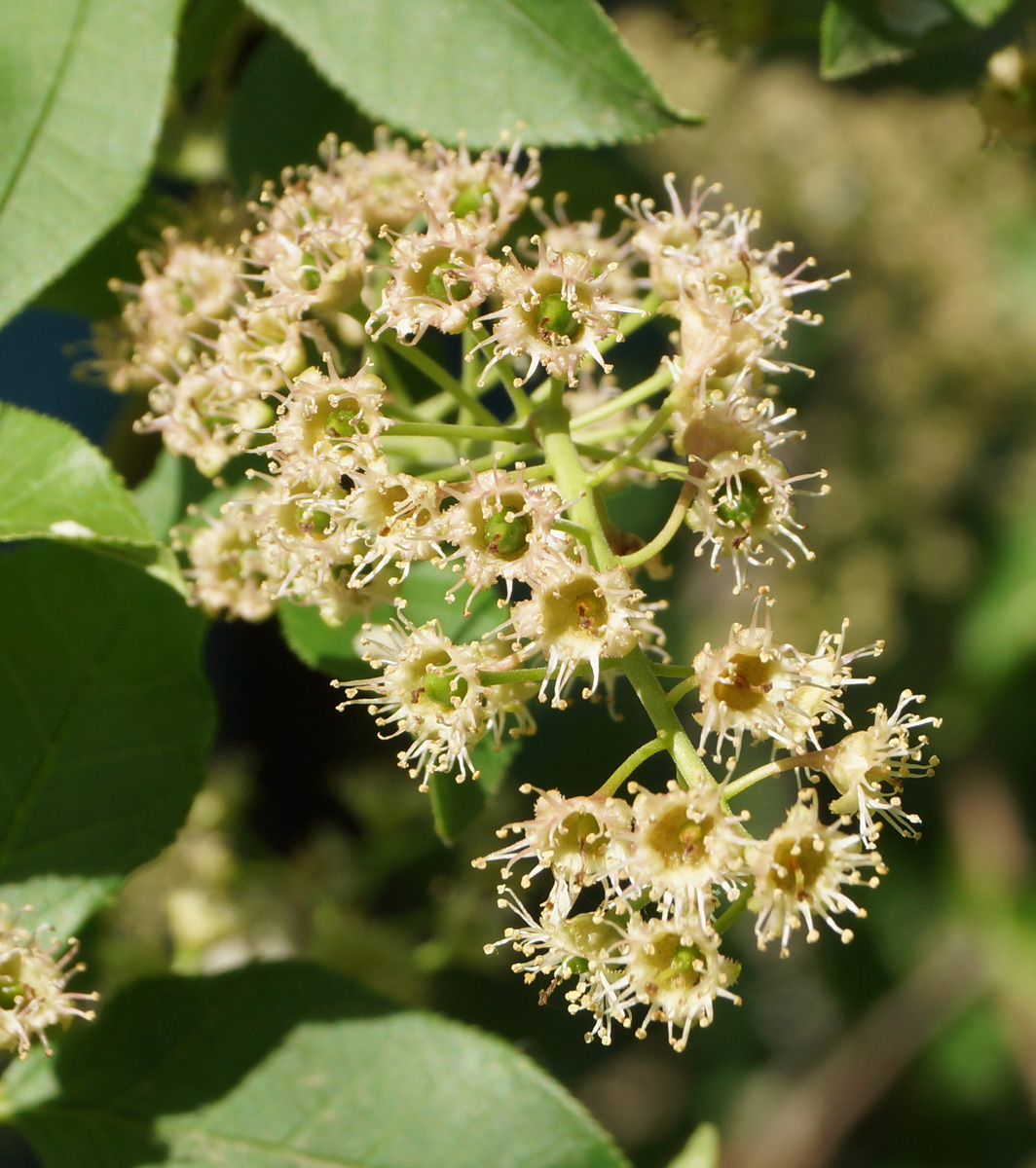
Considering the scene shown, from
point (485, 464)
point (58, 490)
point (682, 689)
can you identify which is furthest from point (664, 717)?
point (58, 490)

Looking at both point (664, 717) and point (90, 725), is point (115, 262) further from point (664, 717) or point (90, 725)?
point (664, 717)

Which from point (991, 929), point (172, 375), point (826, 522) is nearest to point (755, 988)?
point (991, 929)

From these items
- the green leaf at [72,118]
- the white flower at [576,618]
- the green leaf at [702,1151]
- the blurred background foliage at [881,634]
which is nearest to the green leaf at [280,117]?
the green leaf at [72,118]

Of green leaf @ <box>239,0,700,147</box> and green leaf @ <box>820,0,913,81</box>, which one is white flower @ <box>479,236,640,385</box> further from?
green leaf @ <box>820,0,913,81</box>

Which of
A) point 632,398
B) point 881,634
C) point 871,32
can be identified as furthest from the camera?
point 881,634

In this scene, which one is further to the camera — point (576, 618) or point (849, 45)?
point (849, 45)

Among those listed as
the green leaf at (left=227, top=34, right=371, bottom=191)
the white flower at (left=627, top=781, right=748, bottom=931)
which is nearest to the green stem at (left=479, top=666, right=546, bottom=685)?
the white flower at (left=627, top=781, right=748, bottom=931)

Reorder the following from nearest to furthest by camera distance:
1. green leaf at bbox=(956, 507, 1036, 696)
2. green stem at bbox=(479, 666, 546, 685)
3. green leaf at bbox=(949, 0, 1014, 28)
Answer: green stem at bbox=(479, 666, 546, 685)
green leaf at bbox=(949, 0, 1014, 28)
green leaf at bbox=(956, 507, 1036, 696)

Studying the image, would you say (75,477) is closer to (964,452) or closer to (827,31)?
(827,31)
